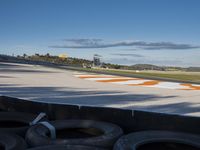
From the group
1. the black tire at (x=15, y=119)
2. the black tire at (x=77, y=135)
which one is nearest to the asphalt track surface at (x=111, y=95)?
the black tire at (x=15, y=119)

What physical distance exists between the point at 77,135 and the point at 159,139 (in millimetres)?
1357

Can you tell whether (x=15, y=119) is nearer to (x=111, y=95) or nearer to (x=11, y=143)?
(x=11, y=143)

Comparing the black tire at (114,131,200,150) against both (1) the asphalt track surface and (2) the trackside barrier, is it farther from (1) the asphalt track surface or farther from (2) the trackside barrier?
(1) the asphalt track surface

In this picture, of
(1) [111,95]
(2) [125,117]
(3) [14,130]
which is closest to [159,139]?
(2) [125,117]

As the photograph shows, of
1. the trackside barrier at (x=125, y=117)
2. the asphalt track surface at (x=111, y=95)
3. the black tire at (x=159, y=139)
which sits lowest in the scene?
the asphalt track surface at (x=111, y=95)

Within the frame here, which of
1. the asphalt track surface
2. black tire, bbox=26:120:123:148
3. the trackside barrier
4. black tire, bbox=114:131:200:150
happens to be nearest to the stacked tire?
black tire, bbox=26:120:123:148

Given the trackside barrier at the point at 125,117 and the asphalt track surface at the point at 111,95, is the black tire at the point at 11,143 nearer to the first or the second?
the trackside barrier at the point at 125,117

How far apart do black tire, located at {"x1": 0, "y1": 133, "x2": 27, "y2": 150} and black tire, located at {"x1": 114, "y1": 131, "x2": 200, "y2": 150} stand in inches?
45.4

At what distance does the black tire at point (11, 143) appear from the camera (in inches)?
151

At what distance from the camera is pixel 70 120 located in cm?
520

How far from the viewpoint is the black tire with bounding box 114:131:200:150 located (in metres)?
4.06

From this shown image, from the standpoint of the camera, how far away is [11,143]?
3.96m

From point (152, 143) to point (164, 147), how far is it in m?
0.18

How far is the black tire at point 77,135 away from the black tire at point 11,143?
232 millimetres
